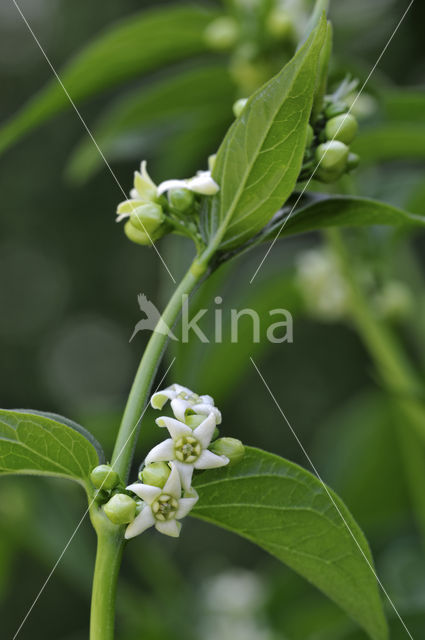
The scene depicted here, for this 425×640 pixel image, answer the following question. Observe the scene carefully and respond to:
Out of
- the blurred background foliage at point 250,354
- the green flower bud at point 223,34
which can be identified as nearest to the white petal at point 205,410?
the blurred background foliage at point 250,354

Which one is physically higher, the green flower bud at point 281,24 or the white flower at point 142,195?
the green flower bud at point 281,24

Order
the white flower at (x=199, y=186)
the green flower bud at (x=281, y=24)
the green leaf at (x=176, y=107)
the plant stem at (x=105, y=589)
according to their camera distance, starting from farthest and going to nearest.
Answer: the green leaf at (x=176, y=107) → the green flower bud at (x=281, y=24) → the white flower at (x=199, y=186) → the plant stem at (x=105, y=589)

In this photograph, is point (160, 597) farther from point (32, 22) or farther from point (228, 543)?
point (32, 22)

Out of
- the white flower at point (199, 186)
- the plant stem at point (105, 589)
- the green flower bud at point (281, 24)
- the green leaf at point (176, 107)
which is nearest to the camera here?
the plant stem at point (105, 589)

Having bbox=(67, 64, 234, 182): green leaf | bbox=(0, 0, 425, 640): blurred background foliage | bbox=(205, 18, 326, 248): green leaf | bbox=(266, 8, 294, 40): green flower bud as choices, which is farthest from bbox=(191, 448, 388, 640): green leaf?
bbox=(67, 64, 234, 182): green leaf

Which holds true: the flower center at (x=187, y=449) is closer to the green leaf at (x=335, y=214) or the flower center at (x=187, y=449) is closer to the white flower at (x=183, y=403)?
the white flower at (x=183, y=403)

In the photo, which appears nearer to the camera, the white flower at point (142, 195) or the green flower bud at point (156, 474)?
the green flower bud at point (156, 474)

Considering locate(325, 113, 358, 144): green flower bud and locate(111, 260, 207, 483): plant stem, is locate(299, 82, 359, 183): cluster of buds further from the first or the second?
locate(111, 260, 207, 483): plant stem

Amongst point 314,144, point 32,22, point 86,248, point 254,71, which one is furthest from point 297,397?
point 314,144
